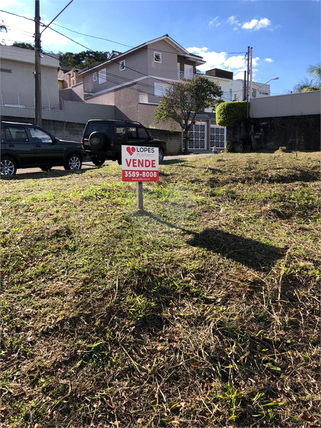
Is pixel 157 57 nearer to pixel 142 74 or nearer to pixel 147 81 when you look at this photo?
pixel 142 74

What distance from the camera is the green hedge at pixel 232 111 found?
Answer: 1747 cm

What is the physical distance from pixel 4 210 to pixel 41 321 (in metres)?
2.41

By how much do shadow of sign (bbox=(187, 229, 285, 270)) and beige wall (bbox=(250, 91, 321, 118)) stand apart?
46.6 ft

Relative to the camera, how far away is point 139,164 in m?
4.36

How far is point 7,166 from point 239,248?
8.15 meters

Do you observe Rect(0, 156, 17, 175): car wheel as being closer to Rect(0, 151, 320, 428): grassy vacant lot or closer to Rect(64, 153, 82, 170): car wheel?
Rect(64, 153, 82, 170): car wheel

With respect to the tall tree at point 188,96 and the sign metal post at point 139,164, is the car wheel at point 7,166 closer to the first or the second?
the sign metal post at point 139,164

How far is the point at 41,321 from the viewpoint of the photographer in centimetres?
282

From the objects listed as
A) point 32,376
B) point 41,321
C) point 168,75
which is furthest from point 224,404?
point 168,75

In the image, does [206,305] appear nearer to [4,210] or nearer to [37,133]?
[4,210]

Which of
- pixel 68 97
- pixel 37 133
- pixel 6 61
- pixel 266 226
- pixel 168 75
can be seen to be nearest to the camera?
pixel 266 226

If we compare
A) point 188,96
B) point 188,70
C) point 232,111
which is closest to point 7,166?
point 232,111

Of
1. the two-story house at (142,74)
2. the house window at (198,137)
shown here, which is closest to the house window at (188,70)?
the two-story house at (142,74)

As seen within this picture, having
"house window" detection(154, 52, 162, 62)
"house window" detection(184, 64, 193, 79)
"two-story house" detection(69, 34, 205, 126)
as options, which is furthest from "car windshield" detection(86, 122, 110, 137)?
"house window" detection(184, 64, 193, 79)
